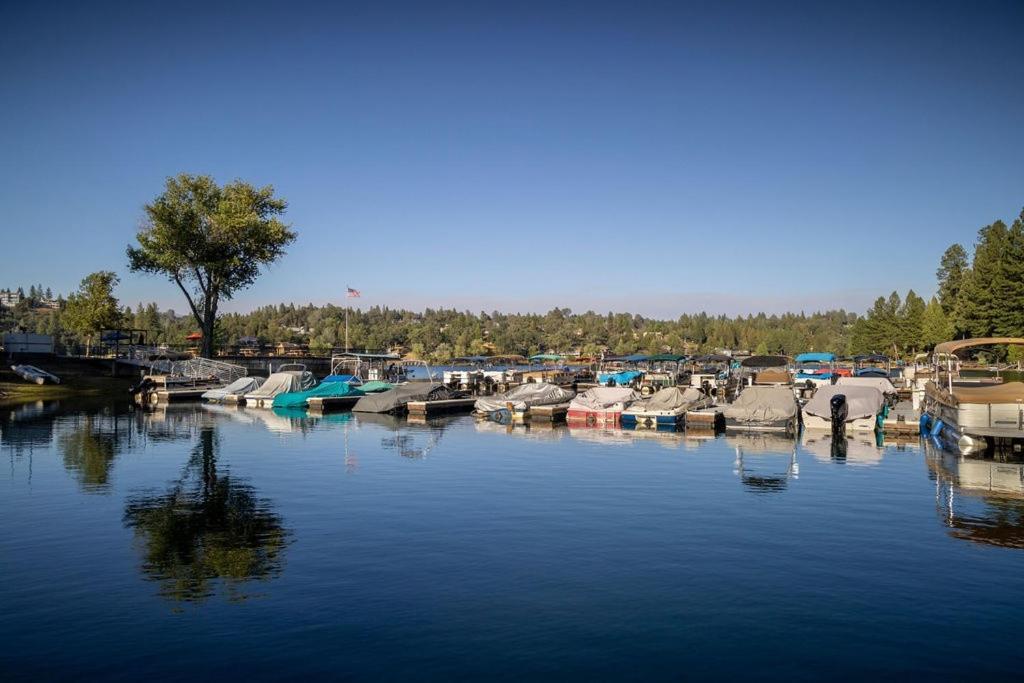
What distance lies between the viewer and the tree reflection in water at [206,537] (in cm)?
1535

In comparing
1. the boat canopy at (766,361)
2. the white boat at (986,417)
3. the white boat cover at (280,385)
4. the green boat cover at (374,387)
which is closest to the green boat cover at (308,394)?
the green boat cover at (374,387)

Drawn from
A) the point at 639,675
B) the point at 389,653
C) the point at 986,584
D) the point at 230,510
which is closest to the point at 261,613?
the point at 389,653

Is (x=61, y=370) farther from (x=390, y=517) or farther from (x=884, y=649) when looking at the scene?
(x=884, y=649)

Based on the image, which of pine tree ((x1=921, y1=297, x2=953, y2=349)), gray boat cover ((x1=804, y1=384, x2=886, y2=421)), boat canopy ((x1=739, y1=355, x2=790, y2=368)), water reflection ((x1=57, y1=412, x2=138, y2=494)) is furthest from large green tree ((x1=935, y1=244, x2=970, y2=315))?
water reflection ((x1=57, y1=412, x2=138, y2=494))

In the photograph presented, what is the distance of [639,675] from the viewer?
36.1 feet

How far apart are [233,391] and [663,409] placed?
37744 mm

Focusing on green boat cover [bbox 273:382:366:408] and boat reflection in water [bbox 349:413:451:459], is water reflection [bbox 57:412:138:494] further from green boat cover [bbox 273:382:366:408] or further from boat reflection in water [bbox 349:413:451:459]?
boat reflection in water [bbox 349:413:451:459]

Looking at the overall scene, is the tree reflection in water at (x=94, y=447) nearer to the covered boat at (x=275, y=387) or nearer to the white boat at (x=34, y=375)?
the covered boat at (x=275, y=387)

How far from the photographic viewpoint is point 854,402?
142 ft

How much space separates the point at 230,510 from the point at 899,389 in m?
64.8

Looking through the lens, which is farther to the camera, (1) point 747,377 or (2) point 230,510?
(1) point 747,377

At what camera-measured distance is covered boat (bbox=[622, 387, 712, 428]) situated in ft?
153

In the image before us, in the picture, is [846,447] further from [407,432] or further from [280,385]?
[280,385]

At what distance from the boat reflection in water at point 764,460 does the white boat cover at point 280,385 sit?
3677cm
